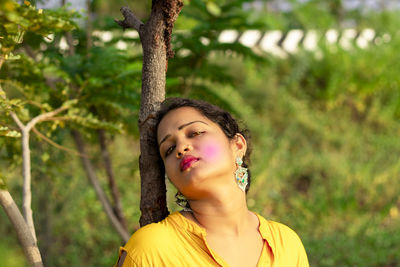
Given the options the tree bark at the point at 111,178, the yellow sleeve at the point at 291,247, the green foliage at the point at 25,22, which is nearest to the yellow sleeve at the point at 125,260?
the yellow sleeve at the point at 291,247

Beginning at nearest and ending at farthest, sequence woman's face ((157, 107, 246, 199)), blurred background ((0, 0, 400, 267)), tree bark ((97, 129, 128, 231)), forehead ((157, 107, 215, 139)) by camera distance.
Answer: woman's face ((157, 107, 246, 199))
forehead ((157, 107, 215, 139))
blurred background ((0, 0, 400, 267))
tree bark ((97, 129, 128, 231))

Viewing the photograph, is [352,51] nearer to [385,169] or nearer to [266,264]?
[385,169]

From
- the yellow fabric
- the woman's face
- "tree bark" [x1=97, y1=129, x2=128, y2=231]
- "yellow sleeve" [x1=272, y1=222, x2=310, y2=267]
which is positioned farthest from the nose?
"tree bark" [x1=97, y1=129, x2=128, y2=231]

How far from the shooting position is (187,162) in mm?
1683

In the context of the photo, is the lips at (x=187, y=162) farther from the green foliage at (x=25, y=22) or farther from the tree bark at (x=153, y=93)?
the green foliage at (x=25, y=22)

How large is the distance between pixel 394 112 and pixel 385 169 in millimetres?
1577

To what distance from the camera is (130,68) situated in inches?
104

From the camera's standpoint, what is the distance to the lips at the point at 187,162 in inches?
65.9

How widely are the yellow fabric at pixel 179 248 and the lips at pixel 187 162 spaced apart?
0.20 metres

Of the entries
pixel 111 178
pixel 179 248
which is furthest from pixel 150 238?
pixel 111 178

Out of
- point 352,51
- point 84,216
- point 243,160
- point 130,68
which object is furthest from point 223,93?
point 243,160

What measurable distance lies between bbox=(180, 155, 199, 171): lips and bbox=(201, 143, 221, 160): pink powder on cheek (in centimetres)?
5

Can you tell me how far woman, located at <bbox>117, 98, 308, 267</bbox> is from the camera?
161 centimetres

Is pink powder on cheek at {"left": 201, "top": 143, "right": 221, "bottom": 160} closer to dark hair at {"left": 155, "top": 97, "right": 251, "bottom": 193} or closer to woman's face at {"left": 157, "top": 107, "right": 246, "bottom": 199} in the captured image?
woman's face at {"left": 157, "top": 107, "right": 246, "bottom": 199}
